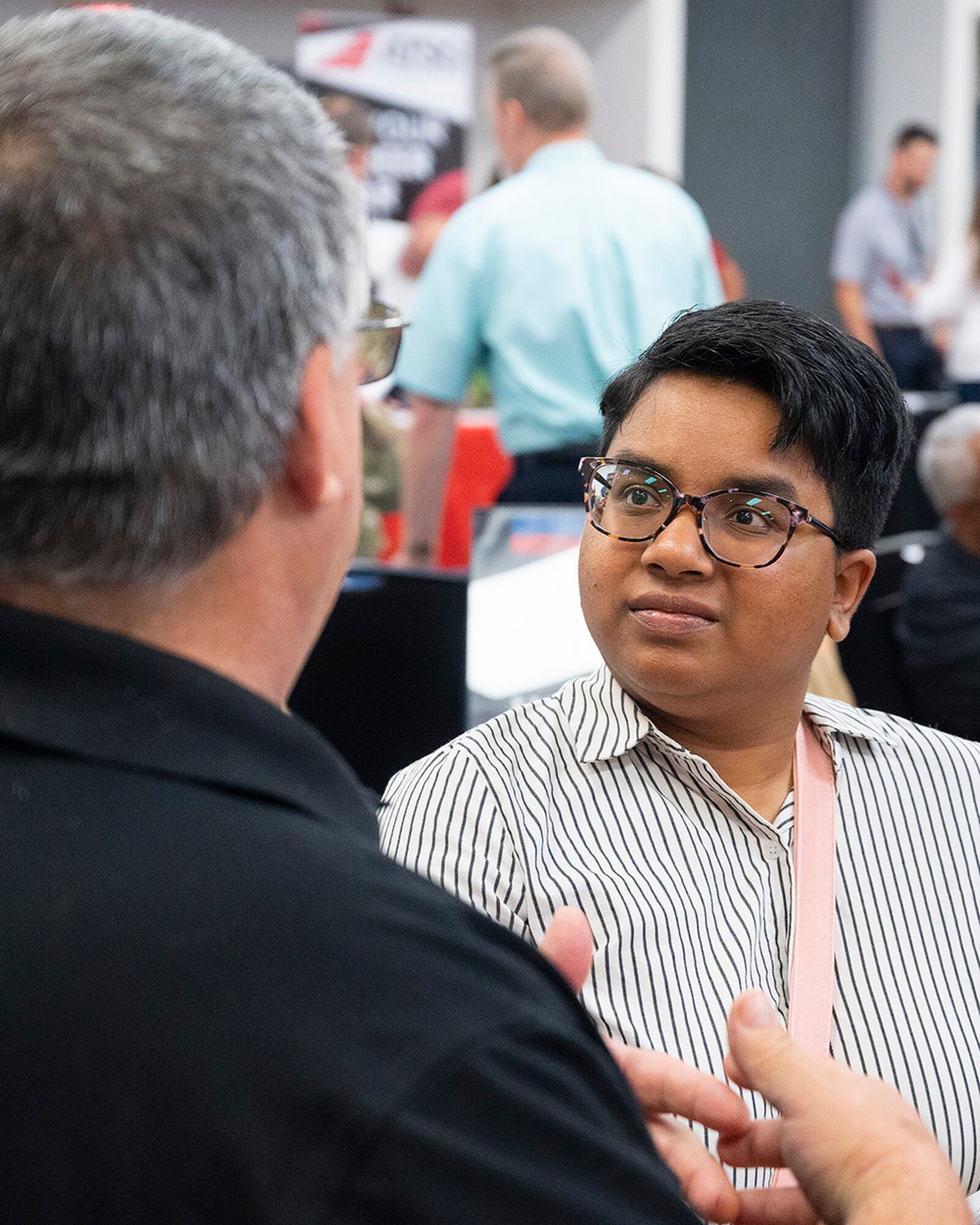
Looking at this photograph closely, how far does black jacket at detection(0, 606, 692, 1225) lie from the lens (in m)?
0.62

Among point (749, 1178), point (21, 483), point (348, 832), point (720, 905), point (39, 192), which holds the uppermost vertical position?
point (39, 192)

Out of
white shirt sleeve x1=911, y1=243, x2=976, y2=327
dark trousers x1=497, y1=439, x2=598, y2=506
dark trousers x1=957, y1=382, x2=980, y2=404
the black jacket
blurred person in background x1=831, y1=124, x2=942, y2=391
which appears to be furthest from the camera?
blurred person in background x1=831, y1=124, x2=942, y2=391

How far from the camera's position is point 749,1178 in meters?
1.27

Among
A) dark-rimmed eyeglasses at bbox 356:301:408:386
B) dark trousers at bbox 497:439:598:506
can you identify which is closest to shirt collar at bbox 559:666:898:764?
dark-rimmed eyeglasses at bbox 356:301:408:386

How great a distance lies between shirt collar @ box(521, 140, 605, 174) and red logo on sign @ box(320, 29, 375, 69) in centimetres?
222

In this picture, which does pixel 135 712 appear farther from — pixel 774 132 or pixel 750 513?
pixel 774 132

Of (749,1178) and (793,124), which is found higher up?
(793,124)

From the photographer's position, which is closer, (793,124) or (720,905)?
(720,905)

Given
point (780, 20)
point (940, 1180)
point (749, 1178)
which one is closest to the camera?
point (940, 1180)

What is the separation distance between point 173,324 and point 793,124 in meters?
10.9

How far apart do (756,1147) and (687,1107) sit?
2.3 inches

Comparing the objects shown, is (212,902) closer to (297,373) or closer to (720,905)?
(297,373)

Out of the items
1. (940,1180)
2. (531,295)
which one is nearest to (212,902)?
(940,1180)

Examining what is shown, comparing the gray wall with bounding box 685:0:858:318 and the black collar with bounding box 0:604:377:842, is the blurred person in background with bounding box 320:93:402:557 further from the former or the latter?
the gray wall with bounding box 685:0:858:318
